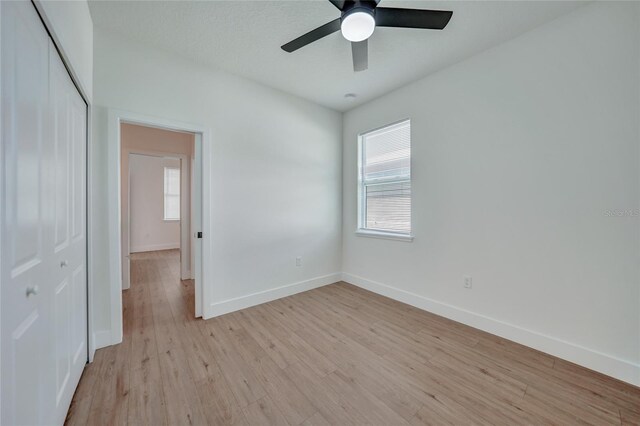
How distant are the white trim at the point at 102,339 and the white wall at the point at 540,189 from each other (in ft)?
10.1

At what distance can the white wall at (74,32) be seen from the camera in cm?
123

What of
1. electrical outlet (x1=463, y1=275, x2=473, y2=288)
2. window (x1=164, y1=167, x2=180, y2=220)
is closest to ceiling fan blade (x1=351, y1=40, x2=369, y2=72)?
electrical outlet (x1=463, y1=275, x2=473, y2=288)

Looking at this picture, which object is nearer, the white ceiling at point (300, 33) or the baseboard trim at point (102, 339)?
the white ceiling at point (300, 33)

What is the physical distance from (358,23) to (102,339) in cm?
319

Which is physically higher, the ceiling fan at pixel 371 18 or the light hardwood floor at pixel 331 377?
the ceiling fan at pixel 371 18

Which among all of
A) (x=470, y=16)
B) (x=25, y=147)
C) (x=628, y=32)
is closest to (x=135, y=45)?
(x=25, y=147)

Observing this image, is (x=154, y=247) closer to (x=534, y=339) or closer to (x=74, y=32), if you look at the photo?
(x=74, y=32)

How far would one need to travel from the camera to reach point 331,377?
6.01ft

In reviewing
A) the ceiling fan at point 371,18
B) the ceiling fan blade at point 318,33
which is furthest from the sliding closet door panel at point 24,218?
the ceiling fan at point 371,18

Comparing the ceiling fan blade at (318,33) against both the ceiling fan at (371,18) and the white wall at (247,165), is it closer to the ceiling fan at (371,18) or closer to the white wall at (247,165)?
the ceiling fan at (371,18)

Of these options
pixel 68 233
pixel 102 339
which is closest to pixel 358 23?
pixel 68 233

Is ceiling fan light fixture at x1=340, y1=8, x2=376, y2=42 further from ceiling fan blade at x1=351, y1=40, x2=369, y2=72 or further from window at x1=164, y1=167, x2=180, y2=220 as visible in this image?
window at x1=164, y1=167, x2=180, y2=220

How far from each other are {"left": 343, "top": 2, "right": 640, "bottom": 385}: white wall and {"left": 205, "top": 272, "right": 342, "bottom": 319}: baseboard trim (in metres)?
1.26

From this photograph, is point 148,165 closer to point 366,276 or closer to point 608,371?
point 366,276
